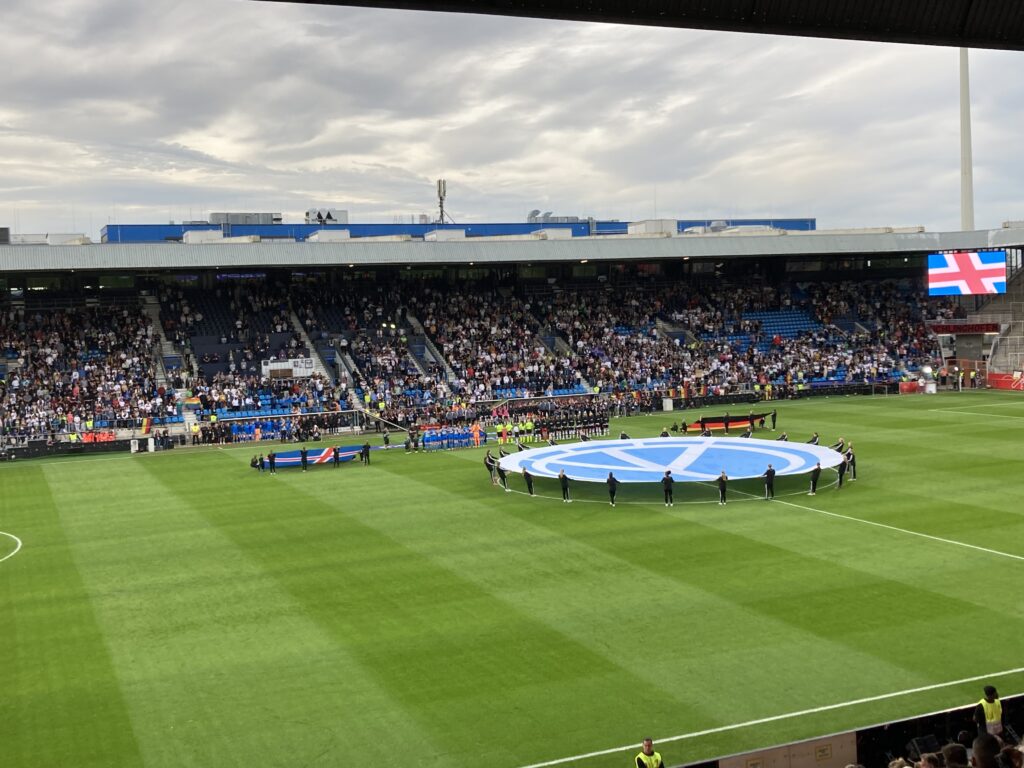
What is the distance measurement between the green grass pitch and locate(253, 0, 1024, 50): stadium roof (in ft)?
29.3

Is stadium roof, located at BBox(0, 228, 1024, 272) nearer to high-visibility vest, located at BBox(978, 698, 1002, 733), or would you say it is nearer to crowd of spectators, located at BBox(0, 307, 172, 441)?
crowd of spectators, located at BBox(0, 307, 172, 441)

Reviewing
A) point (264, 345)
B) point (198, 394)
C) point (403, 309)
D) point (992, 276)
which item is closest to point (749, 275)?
point (992, 276)

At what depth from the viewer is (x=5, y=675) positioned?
16.6 meters

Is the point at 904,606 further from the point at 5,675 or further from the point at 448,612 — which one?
the point at 5,675

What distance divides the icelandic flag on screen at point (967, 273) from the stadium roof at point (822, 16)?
180 feet

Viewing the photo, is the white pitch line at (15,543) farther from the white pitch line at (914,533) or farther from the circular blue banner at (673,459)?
the white pitch line at (914,533)

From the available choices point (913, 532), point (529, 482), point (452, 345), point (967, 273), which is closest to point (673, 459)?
point (529, 482)

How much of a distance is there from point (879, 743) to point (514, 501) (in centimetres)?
1916

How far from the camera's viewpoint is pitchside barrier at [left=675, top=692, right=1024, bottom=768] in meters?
11.2

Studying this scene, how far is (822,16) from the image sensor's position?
430 inches

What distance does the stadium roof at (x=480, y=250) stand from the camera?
2056 inches

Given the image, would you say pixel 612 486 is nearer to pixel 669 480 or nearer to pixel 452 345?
pixel 669 480

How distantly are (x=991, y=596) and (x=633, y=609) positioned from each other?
6.96 metres

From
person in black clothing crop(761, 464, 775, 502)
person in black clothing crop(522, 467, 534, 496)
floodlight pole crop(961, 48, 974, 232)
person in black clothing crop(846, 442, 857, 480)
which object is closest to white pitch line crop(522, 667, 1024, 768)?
person in black clothing crop(761, 464, 775, 502)
